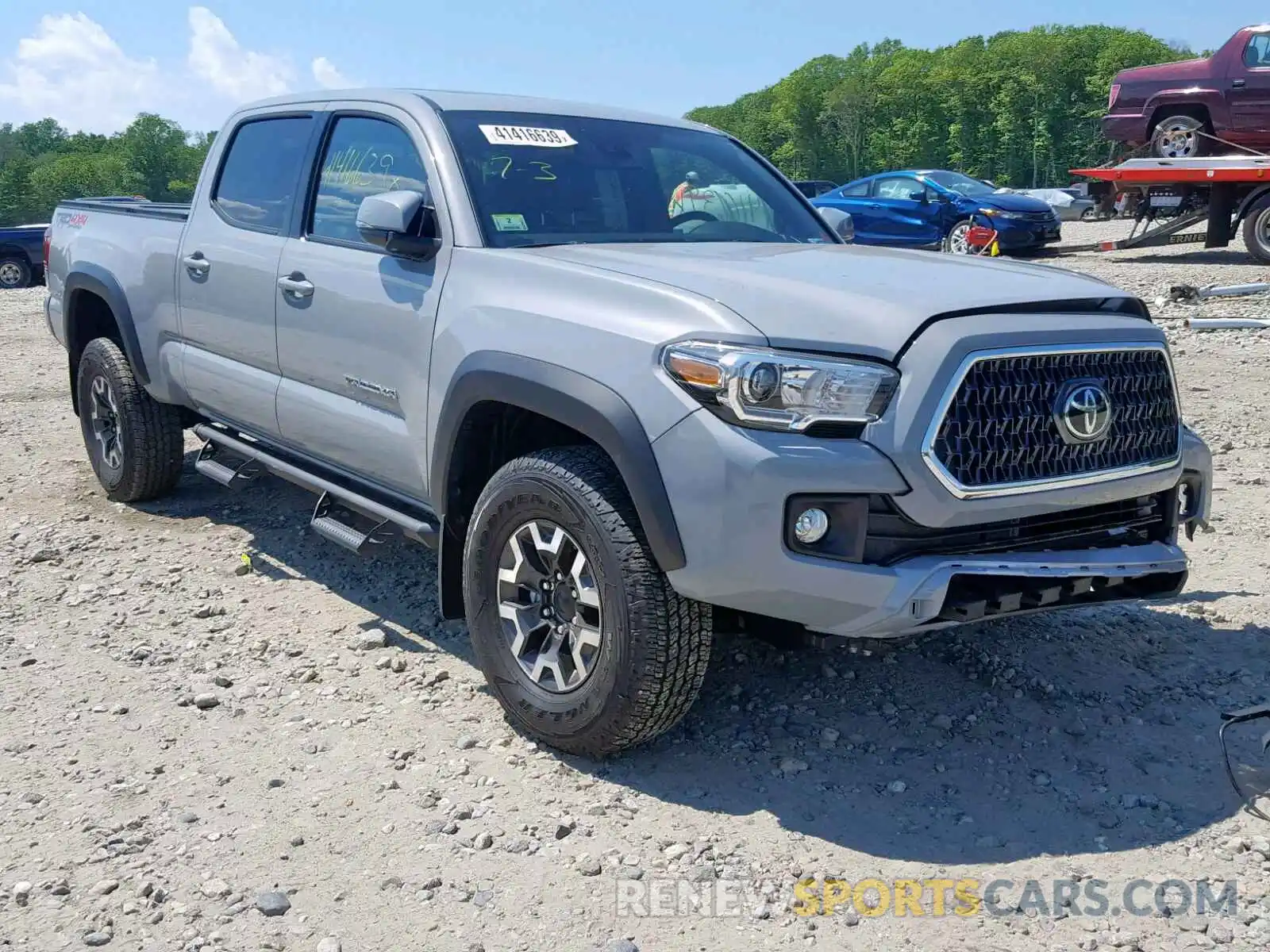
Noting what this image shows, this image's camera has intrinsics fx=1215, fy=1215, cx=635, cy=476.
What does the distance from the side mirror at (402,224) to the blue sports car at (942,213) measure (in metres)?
14.1

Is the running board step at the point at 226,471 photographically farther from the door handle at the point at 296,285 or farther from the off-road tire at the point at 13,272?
the off-road tire at the point at 13,272

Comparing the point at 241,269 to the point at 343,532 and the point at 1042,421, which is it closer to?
the point at 343,532

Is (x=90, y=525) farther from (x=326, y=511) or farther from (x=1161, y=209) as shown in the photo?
(x=1161, y=209)

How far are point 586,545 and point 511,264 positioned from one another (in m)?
0.94

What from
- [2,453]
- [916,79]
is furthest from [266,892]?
[916,79]

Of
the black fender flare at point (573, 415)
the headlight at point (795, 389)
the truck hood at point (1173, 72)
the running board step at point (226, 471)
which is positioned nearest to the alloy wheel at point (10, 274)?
the truck hood at point (1173, 72)

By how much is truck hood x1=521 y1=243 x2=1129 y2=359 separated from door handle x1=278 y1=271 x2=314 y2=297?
1097mm

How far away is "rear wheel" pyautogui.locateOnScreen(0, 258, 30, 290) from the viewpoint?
21812mm

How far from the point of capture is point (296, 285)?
14.9 ft

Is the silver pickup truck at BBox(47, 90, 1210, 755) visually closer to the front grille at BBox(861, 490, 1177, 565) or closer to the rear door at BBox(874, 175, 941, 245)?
the front grille at BBox(861, 490, 1177, 565)

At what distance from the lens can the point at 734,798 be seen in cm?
339

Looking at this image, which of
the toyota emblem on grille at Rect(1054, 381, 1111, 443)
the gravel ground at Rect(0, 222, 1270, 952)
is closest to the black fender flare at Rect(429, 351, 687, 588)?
the gravel ground at Rect(0, 222, 1270, 952)

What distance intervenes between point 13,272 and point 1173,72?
19.4 m

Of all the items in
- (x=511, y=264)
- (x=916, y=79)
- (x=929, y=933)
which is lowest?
(x=929, y=933)
